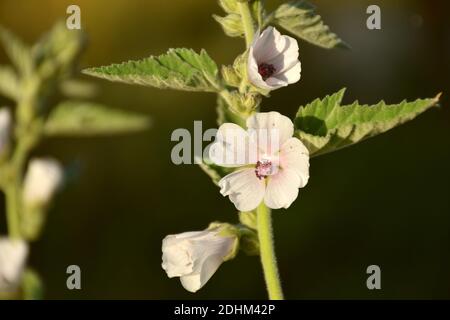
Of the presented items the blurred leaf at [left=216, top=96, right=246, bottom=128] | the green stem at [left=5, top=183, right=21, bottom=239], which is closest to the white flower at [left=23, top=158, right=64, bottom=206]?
the green stem at [left=5, top=183, right=21, bottom=239]

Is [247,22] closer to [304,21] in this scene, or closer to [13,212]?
[304,21]

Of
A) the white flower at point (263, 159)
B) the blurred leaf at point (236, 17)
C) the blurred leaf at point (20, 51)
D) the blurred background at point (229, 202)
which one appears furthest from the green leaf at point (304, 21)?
the blurred background at point (229, 202)

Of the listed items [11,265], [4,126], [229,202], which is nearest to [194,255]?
[11,265]

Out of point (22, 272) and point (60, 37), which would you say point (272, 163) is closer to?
point (22, 272)

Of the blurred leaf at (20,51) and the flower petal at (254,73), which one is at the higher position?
the blurred leaf at (20,51)

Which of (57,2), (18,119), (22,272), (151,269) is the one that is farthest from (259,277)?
(22,272)

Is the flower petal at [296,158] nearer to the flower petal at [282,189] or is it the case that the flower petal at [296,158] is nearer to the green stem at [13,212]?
the flower petal at [282,189]

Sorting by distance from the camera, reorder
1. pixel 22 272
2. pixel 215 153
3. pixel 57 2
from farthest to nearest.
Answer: pixel 57 2 < pixel 22 272 < pixel 215 153
